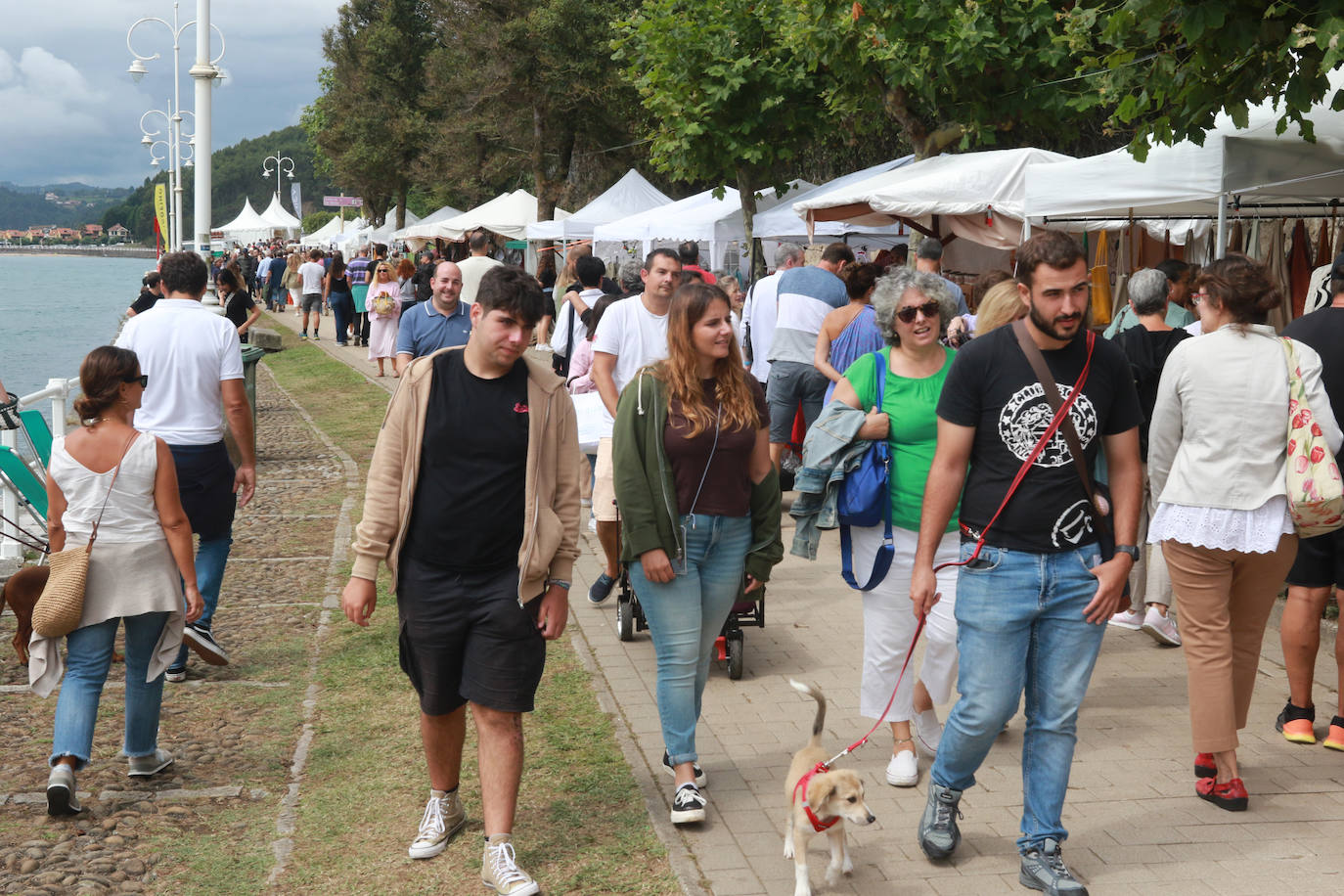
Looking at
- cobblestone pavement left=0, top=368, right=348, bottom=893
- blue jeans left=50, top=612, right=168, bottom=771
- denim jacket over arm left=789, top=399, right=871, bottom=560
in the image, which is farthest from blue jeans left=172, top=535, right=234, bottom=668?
denim jacket over arm left=789, top=399, right=871, bottom=560

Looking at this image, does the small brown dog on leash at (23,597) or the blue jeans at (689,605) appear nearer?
the blue jeans at (689,605)

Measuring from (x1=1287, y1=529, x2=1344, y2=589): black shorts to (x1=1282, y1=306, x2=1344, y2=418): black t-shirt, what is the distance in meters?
0.51

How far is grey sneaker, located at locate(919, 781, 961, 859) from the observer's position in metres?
4.27

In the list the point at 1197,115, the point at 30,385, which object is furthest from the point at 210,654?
the point at 30,385

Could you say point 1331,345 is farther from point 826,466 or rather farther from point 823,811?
point 823,811

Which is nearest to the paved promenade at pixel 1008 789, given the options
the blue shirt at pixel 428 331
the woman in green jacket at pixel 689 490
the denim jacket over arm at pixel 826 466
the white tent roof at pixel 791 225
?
the woman in green jacket at pixel 689 490

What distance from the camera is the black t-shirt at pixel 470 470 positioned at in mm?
4125

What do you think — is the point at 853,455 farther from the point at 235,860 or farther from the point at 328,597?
the point at 328,597

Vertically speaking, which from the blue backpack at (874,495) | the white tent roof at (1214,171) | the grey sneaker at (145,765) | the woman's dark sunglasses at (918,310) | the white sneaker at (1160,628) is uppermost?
the white tent roof at (1214,171)

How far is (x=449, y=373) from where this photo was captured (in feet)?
13.7

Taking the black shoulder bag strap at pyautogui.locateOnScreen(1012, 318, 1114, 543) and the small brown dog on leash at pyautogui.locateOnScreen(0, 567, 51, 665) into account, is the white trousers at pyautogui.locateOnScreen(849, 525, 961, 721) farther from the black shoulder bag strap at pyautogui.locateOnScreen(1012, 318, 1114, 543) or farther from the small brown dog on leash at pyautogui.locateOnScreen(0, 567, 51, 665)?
the small brown dog on leash at pyautogui.locateOnScreen(0, 567, 51, 665)

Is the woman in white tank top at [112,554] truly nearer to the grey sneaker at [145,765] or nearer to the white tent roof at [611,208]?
the grey sneaker at [145,765]

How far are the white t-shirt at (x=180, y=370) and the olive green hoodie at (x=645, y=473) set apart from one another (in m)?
2.51

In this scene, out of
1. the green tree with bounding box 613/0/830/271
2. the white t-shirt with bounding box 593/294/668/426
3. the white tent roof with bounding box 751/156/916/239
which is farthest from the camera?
the green tree with bounding box 613/0/830/271
